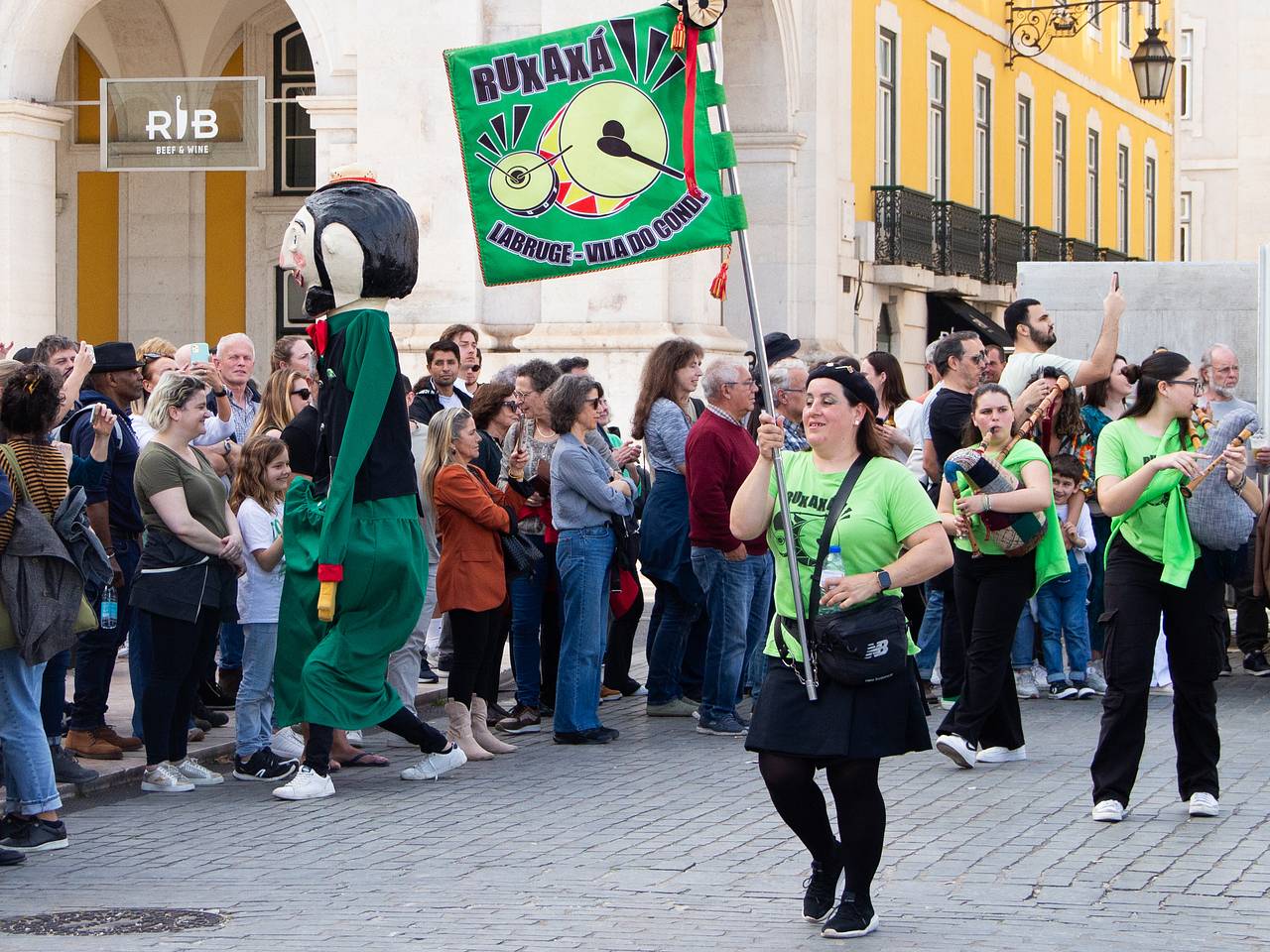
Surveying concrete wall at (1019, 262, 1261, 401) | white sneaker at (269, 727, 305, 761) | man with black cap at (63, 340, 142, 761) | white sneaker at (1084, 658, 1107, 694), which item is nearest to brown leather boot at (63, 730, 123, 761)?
man with black cap at (63, 340, 142, 761)

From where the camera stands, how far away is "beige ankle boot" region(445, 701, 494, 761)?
10.1m

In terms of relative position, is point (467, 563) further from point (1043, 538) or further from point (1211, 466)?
point (1211, 466)

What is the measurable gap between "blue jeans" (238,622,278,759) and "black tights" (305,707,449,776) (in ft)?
1.12

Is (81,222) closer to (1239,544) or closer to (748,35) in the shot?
(748,35)

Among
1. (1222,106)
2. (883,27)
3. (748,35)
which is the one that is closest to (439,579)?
(748,35)

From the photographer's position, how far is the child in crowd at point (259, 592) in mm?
9500

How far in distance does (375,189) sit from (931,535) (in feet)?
12.7

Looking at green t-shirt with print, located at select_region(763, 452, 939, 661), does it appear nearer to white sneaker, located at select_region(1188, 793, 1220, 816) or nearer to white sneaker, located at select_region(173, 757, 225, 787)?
white sneaker, located at select_region(1188, 793, 1220, 816)

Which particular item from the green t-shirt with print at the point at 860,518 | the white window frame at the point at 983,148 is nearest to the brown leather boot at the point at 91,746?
the green t-shirt with print at the point at 860,518

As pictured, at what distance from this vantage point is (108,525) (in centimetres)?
1005

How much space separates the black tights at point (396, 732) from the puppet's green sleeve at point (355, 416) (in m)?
0.70

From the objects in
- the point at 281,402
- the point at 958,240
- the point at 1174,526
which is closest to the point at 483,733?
the point at 281,402

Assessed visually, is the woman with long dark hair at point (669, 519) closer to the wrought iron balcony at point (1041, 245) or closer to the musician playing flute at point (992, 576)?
the musician playing flute at point (992, 576)

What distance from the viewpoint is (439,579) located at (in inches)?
398
